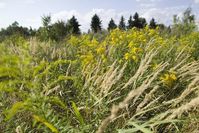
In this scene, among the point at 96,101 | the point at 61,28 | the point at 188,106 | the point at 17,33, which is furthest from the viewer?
the point at 61,28

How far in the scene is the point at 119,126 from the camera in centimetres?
212

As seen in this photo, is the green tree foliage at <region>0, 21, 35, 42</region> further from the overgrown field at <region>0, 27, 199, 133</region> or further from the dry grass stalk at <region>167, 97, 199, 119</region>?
the dry grass stalk at <region>167, 97, 199, 119</region>

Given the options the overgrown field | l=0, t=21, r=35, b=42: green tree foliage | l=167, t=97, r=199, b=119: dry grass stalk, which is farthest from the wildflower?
l=0, t=21, r=35, b=42: green tree foliage

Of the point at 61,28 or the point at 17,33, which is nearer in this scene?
the point at 17,33

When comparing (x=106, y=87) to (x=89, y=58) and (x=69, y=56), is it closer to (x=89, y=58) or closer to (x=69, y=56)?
(x=89, y=58)

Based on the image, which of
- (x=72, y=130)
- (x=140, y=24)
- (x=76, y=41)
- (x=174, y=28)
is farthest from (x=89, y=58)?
(x=140, y=24)

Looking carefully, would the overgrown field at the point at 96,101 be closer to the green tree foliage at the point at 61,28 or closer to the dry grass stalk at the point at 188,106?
the dry grass stalk at the point at 188,106

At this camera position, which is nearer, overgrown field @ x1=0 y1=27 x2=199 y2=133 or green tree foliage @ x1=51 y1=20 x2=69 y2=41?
overgrown field @ x1=0 y1=27 x2=199 y2=133

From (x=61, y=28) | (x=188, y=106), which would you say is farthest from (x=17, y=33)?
(x=188, y=106)

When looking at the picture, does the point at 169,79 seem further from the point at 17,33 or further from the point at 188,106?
the point at 17,33

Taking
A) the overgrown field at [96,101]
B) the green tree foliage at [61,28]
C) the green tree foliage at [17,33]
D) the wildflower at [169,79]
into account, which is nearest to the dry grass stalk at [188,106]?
the overgrown field at [96,101]

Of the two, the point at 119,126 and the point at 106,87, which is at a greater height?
the point at 106,87

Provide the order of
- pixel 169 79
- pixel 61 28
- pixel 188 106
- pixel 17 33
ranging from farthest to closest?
1. pixel 61 28
2. pixel 17 33
3. pixel 169 79
4. pixel 188 106

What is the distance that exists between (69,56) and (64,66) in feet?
3.98
